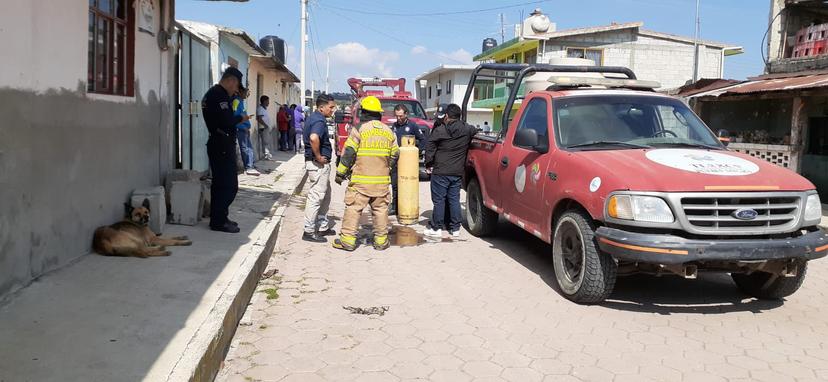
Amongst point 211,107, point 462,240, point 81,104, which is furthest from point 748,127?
point 81,104

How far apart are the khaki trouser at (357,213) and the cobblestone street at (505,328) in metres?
0.52

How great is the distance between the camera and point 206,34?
1280 cm

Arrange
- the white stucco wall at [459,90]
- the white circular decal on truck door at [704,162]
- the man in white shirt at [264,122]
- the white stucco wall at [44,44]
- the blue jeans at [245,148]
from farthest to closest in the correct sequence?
the white stucco wall at [459,90] → the man in white shirt at [264,122] → the blue jeans at [245,148] → the white circular decal on truck door at [704,162] → the white stucco wall at [44,44]

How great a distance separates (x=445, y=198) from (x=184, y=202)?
3.22m

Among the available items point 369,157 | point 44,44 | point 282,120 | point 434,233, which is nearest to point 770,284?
point 434,233

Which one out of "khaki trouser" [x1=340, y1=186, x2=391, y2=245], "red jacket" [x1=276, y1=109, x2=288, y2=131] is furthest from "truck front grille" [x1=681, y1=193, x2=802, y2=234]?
"red jacket" [x1=276, y1=109, x2=288, y2=131]

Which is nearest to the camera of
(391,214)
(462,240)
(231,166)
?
(231,166)

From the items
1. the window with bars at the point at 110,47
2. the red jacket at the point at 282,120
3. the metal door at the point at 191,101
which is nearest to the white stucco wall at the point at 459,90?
the red jacket at the point at 282,120

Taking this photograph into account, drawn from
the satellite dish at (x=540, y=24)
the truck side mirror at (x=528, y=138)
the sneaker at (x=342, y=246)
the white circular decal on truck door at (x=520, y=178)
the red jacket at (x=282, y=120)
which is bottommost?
the sneaker at (x=342, y=246)

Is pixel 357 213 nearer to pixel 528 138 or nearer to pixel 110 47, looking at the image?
A: pixel 528 138

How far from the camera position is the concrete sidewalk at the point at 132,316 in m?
3.30

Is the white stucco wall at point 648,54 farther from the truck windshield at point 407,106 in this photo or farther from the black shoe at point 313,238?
the black shoe at point 313,238

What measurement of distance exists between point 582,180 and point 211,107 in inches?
161

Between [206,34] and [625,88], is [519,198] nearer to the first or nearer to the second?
[625,88]
